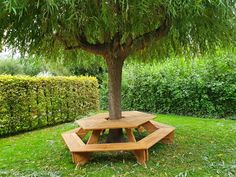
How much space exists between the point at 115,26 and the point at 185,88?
21.7ft

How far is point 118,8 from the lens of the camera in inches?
127

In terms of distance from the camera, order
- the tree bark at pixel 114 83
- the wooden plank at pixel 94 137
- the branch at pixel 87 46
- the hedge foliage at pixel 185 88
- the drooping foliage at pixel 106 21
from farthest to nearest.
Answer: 1. the hedge foliage at pixel 185 88
2. the tree bark at pixel 114 83
3. the branch at pixel 87 46
4. the wooden plank at pixel 94 137
5. the drooping foliage at pixel 106 21

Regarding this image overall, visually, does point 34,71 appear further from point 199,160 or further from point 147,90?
point 199,160

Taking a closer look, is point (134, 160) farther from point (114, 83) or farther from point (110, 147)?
point (114, 83)

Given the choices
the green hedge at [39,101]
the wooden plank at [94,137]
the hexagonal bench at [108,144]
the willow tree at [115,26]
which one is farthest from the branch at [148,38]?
the green hedge at [39,101]

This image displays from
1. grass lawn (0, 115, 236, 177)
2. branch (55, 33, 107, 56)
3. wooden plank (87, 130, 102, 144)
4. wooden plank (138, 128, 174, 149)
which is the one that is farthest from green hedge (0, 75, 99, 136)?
wooden plank (138, 128, 174, 149)

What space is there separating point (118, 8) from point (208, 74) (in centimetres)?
675

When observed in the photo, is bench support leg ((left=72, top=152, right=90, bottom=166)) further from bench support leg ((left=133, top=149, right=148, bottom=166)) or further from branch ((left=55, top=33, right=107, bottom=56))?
branch ((left=55, top=33, right=107, bottom=56))

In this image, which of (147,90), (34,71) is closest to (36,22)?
(147,90)

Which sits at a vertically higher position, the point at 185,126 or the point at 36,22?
the point at 36,22

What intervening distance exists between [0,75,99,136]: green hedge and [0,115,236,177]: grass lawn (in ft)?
4.44

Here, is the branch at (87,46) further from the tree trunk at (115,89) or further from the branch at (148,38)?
the branch at (148,38)

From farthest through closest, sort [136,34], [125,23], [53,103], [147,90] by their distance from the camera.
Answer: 1. [147,90]
2. [53,103]
3. [136,34]
4. [125,23]

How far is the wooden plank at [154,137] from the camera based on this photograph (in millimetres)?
3985
